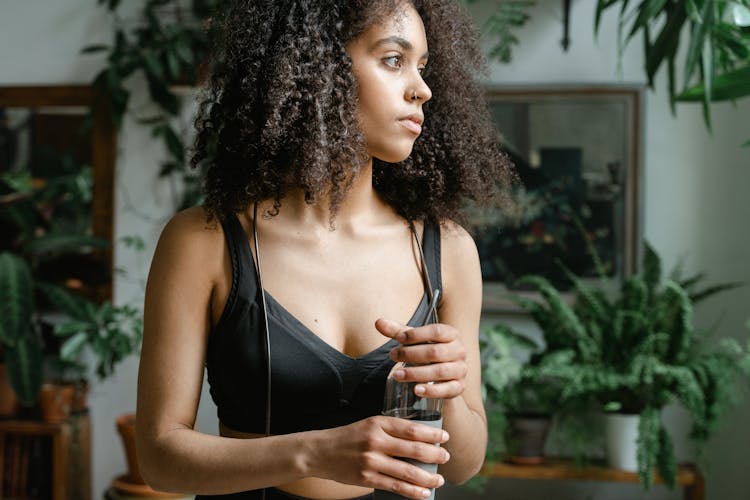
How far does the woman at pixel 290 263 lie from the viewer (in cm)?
115

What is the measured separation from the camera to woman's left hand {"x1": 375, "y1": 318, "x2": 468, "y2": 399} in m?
1.00

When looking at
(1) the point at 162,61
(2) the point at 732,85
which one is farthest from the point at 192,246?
(1) the point at 162,61

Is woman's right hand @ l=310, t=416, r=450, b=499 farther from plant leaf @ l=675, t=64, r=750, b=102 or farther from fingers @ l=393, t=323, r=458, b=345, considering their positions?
plant leaf @ l=675, t=64, r=750, b=102

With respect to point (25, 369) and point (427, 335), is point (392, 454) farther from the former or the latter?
point (25, 369)

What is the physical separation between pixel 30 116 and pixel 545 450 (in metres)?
2.64

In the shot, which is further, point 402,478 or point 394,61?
point 394,61

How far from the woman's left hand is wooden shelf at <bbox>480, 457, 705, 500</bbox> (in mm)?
1967

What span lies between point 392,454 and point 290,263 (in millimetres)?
375

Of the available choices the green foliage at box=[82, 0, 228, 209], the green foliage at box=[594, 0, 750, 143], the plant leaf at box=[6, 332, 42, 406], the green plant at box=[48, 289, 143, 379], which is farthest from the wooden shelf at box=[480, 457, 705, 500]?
the plant leaf at box=[6, 332, 42, 406]

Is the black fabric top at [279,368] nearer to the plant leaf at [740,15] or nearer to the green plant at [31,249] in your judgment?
the plant leaf at [740,15]

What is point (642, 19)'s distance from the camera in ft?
6.62

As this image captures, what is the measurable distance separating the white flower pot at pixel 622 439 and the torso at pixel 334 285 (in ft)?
5.83

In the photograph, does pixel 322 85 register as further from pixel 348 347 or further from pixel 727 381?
pixel 727 381

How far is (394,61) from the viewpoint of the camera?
46.1 inches
